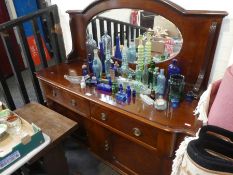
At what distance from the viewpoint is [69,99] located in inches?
52.7

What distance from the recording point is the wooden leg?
3.86ft

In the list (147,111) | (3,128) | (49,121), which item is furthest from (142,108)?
(3,128)

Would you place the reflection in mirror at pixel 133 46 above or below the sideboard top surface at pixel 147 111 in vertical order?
above

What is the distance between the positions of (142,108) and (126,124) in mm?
129

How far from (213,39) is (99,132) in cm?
89

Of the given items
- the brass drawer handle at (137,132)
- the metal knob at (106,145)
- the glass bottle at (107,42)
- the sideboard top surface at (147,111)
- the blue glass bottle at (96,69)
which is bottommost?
the metal knob at (106,145)

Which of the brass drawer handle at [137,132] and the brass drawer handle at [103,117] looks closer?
the brass drawer handle at [137,132]

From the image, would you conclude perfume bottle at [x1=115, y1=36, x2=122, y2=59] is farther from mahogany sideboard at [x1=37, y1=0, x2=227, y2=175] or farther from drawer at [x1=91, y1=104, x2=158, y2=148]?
drawer at [x1=91, y1=104, x2=158, y2=148]

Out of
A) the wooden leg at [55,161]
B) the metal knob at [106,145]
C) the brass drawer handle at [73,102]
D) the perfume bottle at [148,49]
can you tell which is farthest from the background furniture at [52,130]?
the perfume bottle at [148,49]

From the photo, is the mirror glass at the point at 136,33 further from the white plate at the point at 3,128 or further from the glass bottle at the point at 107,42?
the white plate at the point at 3,128

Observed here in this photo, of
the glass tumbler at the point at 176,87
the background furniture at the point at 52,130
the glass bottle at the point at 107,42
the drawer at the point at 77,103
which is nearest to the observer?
the glass tumbler at the point at 176,87

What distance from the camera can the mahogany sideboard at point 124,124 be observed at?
0.97 metres

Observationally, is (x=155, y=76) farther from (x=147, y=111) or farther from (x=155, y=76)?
(x=147, y=111)

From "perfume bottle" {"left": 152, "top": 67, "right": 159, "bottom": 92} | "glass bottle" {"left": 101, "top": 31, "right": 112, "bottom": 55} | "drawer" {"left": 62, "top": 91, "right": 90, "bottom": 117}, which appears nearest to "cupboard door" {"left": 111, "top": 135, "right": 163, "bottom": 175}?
"drawer" {"left": 62, "top": 91, "right": 90, "bottom": 117}
